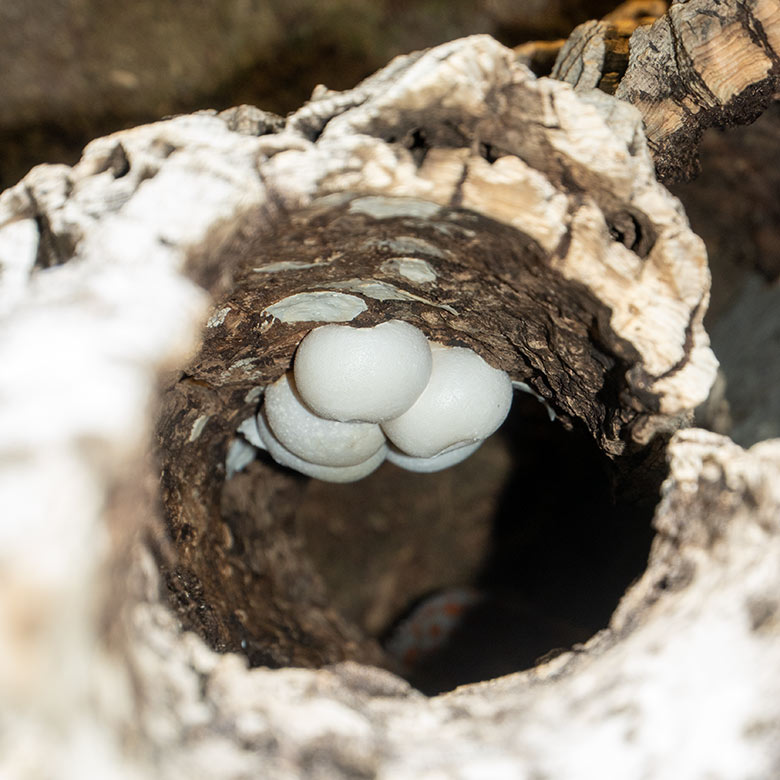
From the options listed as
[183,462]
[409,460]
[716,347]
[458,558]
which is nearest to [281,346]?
[183,462]

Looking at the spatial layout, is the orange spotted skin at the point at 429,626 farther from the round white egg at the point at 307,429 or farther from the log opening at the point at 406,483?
the round white egg at the point at 307,429

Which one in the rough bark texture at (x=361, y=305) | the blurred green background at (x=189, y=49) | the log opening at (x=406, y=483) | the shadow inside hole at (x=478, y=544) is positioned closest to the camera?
the rough bark texture at (x=361, y=305)

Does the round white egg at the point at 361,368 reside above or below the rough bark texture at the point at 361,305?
below

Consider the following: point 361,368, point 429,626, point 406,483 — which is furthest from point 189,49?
point 429,626

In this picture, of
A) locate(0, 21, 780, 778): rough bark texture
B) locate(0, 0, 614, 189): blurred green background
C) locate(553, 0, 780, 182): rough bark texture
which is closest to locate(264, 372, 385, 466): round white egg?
locate(0, 21, 780, 778): rough bark texture

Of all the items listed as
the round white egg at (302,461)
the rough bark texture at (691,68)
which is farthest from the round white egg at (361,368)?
the rough bark texture at (691,68)

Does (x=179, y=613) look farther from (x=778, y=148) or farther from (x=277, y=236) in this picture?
(x=778, y=148)
